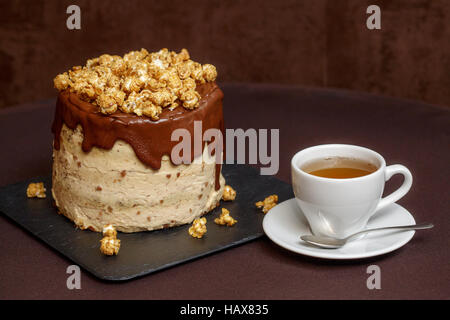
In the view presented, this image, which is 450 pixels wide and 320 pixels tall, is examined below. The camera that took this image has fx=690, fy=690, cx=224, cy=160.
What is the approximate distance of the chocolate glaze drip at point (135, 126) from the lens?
4.47 ft

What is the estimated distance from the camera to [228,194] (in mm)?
1572

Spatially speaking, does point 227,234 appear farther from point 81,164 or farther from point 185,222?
point 81,164

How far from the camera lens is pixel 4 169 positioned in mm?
1806

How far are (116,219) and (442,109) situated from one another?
114cm

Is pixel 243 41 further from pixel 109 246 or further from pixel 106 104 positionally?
pixel 109 246

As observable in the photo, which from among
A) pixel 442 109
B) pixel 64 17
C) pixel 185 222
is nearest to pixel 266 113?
pixel 442 109

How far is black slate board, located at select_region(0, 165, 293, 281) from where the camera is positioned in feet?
4.20

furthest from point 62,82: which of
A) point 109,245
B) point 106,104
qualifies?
point 109,245

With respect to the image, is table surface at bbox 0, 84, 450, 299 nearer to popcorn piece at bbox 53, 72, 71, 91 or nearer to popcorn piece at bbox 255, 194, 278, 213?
popcorn piece at bbox 255, 194, 278, 213

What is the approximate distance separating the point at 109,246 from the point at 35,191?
0.38 meters

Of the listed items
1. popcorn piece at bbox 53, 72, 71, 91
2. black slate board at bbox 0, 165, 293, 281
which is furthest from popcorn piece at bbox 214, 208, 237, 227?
popcorn piece at bbox 53, 72, 71, 91

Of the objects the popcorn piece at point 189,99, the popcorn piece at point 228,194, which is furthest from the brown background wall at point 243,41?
the popcorn piece at point 189,99

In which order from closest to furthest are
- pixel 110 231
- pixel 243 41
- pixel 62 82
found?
pixel 110 231
pixel 62 82
pixel 243 41

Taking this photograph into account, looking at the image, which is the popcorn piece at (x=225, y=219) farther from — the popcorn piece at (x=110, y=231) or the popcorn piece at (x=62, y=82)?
the popcorn piece at (x=62, y=82)
